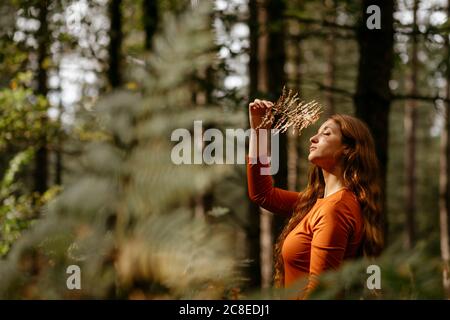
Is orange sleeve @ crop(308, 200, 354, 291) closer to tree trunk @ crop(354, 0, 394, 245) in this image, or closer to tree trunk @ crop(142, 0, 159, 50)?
tree trunk @ crop(354, 0, 394, 245)

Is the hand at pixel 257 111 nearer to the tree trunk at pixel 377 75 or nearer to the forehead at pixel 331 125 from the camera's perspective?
the forehead at pixel 331 125

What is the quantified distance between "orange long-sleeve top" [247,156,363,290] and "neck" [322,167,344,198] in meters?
0.10

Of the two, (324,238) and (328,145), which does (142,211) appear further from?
(328,145)

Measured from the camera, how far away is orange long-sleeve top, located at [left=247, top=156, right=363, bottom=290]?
2.32 metres

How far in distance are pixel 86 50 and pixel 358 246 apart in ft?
22.6

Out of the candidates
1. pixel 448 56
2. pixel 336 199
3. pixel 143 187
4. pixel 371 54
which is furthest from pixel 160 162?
pixel 448 56

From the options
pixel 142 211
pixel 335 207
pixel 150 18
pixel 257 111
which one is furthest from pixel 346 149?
pixel 150 18

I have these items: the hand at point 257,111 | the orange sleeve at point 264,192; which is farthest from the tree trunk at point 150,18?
the hand at point 257,111

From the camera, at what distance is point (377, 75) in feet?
18.1

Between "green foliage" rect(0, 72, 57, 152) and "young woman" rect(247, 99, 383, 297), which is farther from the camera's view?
"green foliage" rect(0, 72, 57, 152)

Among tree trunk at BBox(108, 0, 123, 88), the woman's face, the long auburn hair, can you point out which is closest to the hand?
the woman's face
